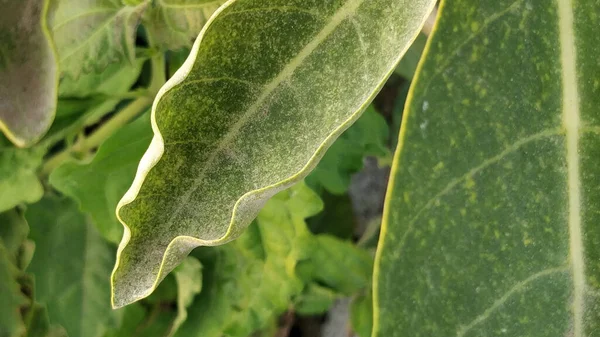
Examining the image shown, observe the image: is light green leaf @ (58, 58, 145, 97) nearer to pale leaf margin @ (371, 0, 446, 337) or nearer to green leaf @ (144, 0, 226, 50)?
green leaf @ (144, 0, 226, 50)

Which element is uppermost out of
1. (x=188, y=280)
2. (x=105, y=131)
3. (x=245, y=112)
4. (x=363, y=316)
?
(x=245, y=112)

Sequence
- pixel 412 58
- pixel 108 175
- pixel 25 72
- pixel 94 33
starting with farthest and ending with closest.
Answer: pixel 412 58, pixel 108 175, pixel 94 33, pixel 25 72

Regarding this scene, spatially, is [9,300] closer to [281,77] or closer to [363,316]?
[363,316]

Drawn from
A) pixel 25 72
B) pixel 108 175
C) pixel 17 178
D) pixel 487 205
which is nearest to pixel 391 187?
pixel 487 205

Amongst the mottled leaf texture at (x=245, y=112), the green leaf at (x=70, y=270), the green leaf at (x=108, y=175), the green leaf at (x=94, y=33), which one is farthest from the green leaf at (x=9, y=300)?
the mottled leaf texture at (x=245, y=112)

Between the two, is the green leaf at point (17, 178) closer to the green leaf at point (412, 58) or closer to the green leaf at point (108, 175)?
the green leaf at point (108, 175)

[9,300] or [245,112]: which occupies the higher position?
[245,112]
